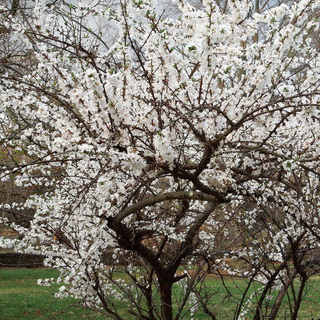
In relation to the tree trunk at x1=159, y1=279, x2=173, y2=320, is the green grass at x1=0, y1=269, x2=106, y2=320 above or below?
above

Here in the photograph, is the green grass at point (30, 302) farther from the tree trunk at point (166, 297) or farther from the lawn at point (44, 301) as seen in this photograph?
the tree trunk at point (166, 297)

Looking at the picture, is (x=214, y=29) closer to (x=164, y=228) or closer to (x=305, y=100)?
(x=305, y=100)

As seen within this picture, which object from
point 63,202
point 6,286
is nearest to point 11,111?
point 63,202

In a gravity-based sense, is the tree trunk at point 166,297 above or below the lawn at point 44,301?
below

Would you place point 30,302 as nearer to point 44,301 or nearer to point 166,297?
point 44,301

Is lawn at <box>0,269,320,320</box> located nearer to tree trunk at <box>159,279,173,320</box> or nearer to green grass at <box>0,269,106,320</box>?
green grass at <box>0,269,106,320</box>

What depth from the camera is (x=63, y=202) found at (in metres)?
4.57

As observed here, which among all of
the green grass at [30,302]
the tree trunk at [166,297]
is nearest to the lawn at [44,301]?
the green grass at [30,302]

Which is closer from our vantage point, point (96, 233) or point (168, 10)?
point (96, 233)

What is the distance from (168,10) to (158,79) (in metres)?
13.4

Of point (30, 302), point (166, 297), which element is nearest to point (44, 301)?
point (30, 302)

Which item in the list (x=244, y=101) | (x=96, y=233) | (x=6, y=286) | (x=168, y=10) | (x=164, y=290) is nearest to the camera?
(x=244, y=101)

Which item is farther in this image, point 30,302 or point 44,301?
point 44,301

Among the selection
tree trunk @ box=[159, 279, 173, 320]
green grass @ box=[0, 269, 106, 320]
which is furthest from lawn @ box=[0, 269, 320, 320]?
tree trunk @ box=[159, 279, 173, 320]
